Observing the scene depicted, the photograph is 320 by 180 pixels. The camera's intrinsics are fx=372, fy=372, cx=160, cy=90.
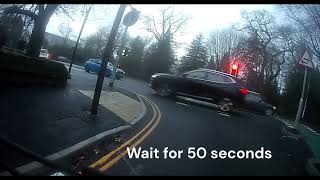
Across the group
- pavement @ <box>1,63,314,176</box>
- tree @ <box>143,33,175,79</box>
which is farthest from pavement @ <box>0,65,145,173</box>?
tree @ <box>143,33,175,79</box>

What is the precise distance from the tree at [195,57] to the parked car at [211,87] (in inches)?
1698

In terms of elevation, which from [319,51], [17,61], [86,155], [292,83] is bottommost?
[86,155]

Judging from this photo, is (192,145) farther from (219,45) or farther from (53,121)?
(219,45)

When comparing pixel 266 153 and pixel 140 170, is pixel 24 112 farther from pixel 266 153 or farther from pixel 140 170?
pixel 266 153

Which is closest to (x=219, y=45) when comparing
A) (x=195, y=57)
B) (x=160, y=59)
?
(x=195, y=57)

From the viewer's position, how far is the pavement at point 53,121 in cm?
659

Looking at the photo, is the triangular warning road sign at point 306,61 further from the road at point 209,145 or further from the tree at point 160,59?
the tree at point 160,59

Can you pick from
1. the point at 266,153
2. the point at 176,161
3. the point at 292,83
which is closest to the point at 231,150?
the point at 266,153

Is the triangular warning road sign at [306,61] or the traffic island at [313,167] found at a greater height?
the triangular warning road sign at [306,61]

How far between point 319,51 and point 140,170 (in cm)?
3016

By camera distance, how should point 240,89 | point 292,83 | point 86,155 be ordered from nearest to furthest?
1. point 86,155
2. point 240,89
3. point 292,83

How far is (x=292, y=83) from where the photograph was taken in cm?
2998

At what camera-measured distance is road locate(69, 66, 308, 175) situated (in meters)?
6.85

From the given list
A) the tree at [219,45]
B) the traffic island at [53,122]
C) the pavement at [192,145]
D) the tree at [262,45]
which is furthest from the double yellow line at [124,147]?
the tree at [219,45]
